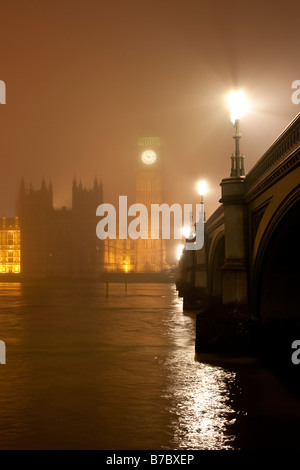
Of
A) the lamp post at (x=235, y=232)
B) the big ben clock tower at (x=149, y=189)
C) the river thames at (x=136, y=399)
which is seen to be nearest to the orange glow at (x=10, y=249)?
the big ben clock tower at (x=149, y=189)

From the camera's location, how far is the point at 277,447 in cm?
744

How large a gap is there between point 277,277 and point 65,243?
122 metres

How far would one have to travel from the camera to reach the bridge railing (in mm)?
10996

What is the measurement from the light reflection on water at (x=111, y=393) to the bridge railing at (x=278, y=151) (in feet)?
15.5

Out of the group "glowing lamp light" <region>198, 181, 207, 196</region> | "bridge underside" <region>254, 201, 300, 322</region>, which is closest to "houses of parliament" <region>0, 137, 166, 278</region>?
"glowing lamp light" <region>198, 181, 207, 196</region>

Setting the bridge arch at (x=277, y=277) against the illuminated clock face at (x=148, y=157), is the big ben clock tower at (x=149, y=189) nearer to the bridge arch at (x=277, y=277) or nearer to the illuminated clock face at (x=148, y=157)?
the illuminated clock face at (x=148, y=157)

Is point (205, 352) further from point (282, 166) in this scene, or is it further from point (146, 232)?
point (146, 232)

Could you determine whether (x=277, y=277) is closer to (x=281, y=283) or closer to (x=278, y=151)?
(x=281, y=283)

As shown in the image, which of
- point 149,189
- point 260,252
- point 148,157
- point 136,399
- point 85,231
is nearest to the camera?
point 136,399

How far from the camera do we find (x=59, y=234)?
137 m

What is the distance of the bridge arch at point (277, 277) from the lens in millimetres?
14312

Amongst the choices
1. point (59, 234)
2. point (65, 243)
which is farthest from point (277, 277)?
point (59, 234)
